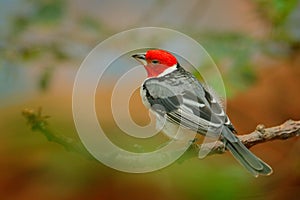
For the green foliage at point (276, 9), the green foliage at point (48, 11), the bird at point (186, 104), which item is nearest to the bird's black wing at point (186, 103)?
the bird at point (186, 104)

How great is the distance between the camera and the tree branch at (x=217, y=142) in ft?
1.39

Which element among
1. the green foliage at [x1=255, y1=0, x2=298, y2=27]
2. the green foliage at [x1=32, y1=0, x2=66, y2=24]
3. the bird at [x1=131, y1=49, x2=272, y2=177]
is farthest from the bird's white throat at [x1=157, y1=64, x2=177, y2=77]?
the green foliage at [x1=32, y1=0, x2=66, y2=24]

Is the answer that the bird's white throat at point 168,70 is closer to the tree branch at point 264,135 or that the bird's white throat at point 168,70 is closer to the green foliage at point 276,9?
the tree branch at point 264,135

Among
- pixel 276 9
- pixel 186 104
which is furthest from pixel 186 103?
pixel 276 9

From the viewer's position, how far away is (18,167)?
3.52 feet

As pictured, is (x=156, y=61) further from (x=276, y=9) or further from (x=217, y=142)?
(x=276, y=9)

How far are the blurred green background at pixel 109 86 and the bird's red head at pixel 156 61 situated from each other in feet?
1.09

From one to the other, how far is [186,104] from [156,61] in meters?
0.05

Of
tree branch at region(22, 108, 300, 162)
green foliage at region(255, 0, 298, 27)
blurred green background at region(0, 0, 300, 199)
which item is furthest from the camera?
blurred green background at region(0, 0, 300, 199)

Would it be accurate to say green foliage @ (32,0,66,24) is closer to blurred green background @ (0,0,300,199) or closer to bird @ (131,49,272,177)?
blurred green background @ (0,0,300,199)

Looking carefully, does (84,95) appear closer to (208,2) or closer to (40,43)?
(40,43)

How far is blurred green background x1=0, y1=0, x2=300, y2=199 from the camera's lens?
89 cm

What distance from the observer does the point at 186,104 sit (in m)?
0.48

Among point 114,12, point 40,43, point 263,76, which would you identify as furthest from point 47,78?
point 263,76
